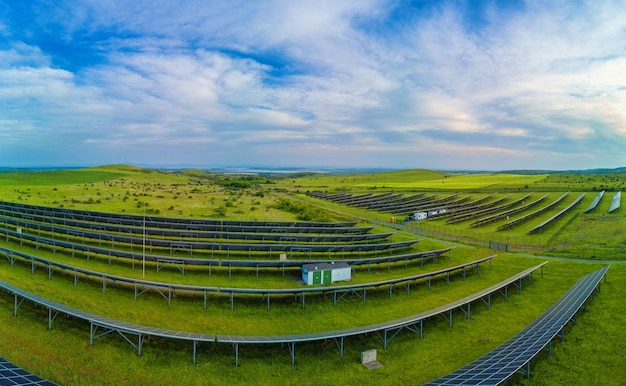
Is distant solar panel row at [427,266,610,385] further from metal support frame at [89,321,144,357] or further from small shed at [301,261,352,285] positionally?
metal support frame at [89,321,144,357]

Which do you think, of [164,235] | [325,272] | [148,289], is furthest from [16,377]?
[164,235]

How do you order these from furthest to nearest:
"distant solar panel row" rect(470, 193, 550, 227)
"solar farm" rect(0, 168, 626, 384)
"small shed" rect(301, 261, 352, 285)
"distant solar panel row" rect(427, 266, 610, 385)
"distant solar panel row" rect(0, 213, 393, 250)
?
"distant solar panel row" rect(470, 193, 550, 227)
"distant solar panel row" rect(0, 213, 393, 250)
"small shed" rect(301, 261, 352, 285)
"solar farm" rect(0, 168, 626, 384)
"distant solar panel row" rect(427, 266, 610, 385)

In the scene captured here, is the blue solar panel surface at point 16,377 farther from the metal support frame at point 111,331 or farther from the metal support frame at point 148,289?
the metal support frame at point 148,289

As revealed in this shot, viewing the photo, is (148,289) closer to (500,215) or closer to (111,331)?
(111,331)

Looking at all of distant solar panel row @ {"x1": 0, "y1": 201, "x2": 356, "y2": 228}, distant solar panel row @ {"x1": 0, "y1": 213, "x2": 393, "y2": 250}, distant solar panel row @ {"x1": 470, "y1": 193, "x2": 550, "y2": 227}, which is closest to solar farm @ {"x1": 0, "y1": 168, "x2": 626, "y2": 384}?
distant solar panel row @ {"x1": 0, "y1": 213, "x2": 393, "y2": 250}

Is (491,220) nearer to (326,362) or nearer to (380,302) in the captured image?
(380,302)

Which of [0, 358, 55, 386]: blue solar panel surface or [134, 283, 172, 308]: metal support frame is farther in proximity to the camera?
[134, 283, 172, 308]: metal support frame

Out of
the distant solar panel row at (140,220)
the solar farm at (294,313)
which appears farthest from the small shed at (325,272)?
the distant solar panel row at (140,220)
